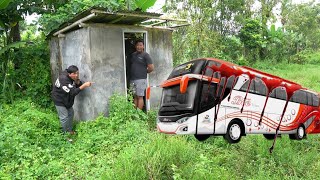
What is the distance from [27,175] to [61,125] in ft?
7.52

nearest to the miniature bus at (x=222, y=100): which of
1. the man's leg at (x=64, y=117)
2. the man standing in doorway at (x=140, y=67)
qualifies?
the man standing in doorway at (x=140, y=67)

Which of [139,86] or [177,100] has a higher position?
[177,100]

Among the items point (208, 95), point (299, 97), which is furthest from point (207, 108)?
point (299, 97)

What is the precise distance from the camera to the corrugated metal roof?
5.41m

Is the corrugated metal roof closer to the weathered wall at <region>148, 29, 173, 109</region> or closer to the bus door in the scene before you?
the weathered wall at <region>148, 29, 173, 109</region>

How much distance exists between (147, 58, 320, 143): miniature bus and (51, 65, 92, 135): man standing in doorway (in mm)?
4500

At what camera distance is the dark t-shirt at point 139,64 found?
4.96 m

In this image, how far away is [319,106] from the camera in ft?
7.90

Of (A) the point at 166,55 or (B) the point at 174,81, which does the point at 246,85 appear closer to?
(B) the point at 174,81

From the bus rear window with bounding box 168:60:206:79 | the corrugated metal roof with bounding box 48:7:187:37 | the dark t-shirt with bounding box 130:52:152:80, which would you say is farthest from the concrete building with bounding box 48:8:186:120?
the bus rear window with bounding box 168:60:206:79

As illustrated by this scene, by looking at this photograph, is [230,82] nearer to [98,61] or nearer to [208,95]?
[208,95]

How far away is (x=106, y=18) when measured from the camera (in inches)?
240

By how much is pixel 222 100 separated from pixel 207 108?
118mm

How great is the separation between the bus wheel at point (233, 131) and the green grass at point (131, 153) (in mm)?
1397
